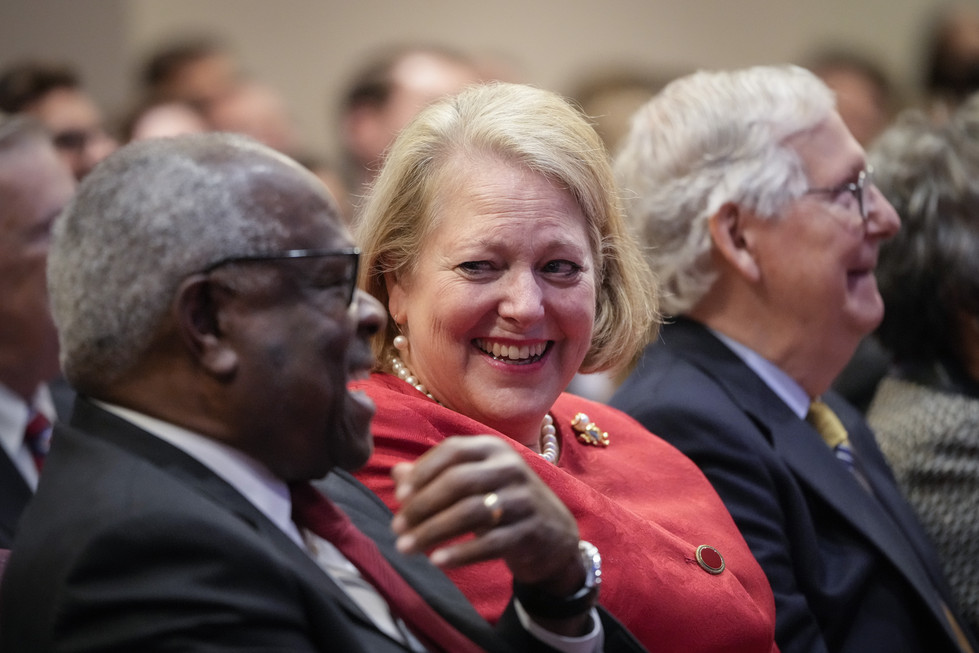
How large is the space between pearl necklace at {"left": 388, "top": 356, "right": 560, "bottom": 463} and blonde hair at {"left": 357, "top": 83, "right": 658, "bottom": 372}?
0.11 ft

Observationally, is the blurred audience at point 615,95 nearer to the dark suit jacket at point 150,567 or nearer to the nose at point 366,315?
the nose at point 366,315

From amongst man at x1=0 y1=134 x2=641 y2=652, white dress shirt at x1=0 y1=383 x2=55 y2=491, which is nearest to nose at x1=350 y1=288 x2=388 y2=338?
man at x1=0 y1=134 x2=641 y2=652

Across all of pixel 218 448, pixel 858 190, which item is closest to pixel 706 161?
pixel 858 190

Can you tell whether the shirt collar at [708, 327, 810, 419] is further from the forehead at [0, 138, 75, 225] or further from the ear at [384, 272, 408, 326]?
the forehead at [0, 138, 75, 225]

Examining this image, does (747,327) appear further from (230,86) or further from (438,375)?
(230,86)

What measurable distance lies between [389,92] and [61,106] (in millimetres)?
1417

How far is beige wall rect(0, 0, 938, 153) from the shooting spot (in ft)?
16.8

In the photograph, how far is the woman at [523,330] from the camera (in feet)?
5.88

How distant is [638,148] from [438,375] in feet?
3.42

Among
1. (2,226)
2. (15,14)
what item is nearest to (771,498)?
(2,226)

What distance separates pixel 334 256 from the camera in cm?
133

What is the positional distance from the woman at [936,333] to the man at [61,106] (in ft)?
8.08

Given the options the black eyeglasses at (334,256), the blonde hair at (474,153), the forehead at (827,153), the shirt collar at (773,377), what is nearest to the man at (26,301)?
the blonde hair at (474,153)

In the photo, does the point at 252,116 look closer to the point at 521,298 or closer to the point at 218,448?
the point at 521,298
